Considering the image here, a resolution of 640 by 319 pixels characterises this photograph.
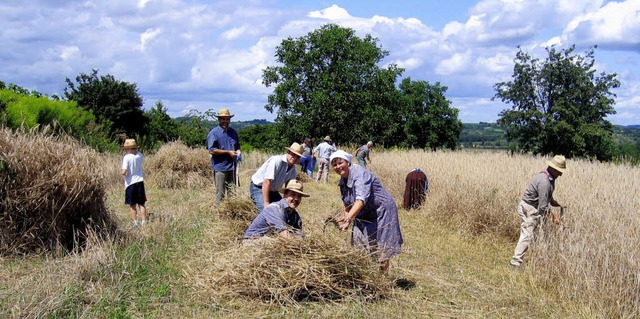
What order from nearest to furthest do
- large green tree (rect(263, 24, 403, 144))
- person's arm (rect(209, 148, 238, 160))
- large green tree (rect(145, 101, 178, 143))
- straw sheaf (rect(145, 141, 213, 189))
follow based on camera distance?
1. person's arm (rect(209, 148, 238, 160))
2. straw sheaf (rect(145, 141, 213, 189))
3. large green tree (rect(263, 24, 403, 144))
4. large green tree (rect(145, 101, 178, 143))

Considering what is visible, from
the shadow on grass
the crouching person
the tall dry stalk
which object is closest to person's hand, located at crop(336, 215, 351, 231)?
the crouching person

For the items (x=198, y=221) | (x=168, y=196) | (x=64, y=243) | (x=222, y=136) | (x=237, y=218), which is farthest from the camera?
(x=168, y=196)

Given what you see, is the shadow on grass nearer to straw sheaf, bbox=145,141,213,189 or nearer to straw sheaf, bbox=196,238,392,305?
straw sheaf, bbox=196,238,392,305

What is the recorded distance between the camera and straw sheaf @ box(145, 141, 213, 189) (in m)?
13.9

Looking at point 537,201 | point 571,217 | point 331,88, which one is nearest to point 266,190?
point 537,201

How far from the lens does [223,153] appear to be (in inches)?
339

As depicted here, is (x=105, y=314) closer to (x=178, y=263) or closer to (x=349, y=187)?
(x=178, y=263)

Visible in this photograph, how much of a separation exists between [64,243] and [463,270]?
4.70 m

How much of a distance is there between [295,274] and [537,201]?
3.79m

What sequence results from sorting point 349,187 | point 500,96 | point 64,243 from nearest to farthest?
point 349,187, point 64,243, point 500,96

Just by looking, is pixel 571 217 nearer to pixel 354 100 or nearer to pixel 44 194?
pixel 44 194

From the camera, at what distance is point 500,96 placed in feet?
139

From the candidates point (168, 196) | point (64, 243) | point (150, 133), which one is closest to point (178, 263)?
point (64, 243)

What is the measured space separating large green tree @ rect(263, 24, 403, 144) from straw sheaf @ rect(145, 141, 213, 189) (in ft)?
61.4
